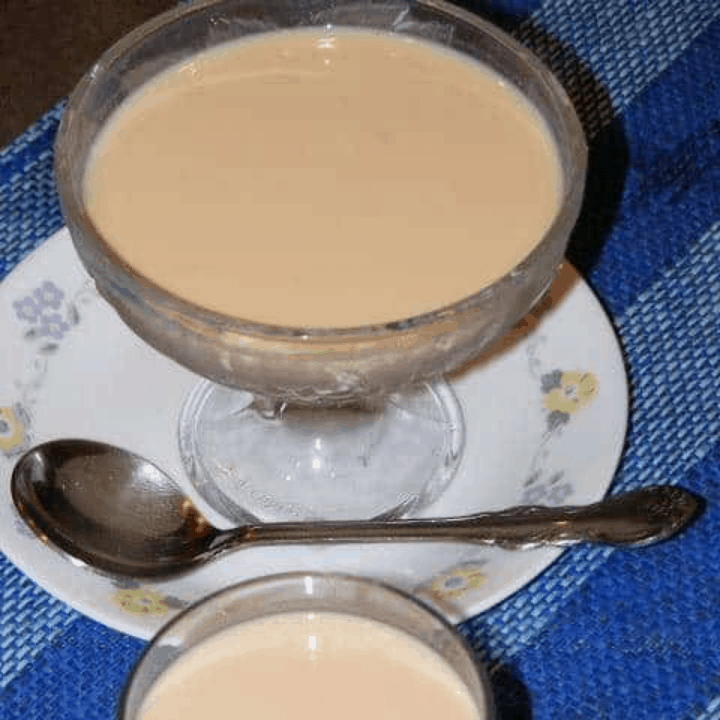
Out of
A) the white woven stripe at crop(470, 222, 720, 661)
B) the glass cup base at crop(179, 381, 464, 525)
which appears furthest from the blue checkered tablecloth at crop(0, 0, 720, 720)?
the glass cup base at crop(179, 381, 464, 525)

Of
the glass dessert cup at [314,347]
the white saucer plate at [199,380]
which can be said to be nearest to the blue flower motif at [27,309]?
the white saucer plate at [199,380]

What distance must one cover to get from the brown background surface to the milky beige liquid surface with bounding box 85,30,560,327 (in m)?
0.54

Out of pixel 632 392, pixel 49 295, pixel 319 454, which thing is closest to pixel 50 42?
pixel 49 295

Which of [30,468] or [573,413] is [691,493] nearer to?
[573,413]

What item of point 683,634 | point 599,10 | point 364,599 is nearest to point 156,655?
point 364,599

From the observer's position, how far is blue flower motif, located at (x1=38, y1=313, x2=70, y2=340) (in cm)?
114

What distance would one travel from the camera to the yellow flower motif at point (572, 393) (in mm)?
1096

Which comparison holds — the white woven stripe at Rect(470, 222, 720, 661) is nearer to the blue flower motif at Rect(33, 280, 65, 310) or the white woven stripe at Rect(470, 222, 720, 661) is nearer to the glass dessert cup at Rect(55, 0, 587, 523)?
the glass dessert cup at Rect(55, 0, 587, 523)

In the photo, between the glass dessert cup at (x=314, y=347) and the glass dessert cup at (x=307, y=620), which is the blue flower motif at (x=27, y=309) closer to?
the glass dessert cup at (x=314, y=347)

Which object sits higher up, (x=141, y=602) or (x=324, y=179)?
(x=324, y=179)

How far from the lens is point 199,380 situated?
116 centimetres

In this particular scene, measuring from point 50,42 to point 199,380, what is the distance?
59cm

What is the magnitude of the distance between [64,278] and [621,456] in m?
0.40

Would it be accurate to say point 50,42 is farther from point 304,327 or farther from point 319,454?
point 304,327
